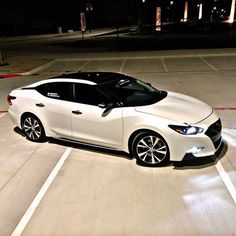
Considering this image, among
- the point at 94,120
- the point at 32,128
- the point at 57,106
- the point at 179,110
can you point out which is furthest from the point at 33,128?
the point at 179,110

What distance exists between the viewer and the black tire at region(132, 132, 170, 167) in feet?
19.3

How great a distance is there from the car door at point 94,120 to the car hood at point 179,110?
0.52 metres

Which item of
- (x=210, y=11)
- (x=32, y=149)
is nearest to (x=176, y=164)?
(x=32, y=149)

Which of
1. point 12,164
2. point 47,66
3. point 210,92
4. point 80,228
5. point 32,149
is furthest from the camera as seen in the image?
point 47,66

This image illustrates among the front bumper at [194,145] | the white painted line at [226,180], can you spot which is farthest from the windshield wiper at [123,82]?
the white painted line at [226,180]

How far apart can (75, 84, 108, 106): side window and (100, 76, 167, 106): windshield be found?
138 mm

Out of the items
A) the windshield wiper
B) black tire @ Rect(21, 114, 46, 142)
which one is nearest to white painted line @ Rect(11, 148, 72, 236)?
black tire @ Rect(21, 114, 46, 142)

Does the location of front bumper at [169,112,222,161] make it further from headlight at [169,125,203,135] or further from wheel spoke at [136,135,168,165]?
wheel spoke at [136,135,168,165]

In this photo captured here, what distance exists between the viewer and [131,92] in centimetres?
694

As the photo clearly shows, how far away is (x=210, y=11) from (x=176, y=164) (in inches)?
6630

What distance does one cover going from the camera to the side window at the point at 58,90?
6925mm

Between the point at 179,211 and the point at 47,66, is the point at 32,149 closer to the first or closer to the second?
the point at 179,211

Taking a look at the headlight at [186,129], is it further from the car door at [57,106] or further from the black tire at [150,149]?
the car door at [57,106]

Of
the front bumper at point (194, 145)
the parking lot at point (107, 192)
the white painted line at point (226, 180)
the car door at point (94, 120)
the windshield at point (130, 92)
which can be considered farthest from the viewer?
the windshield at point (130, 92)
